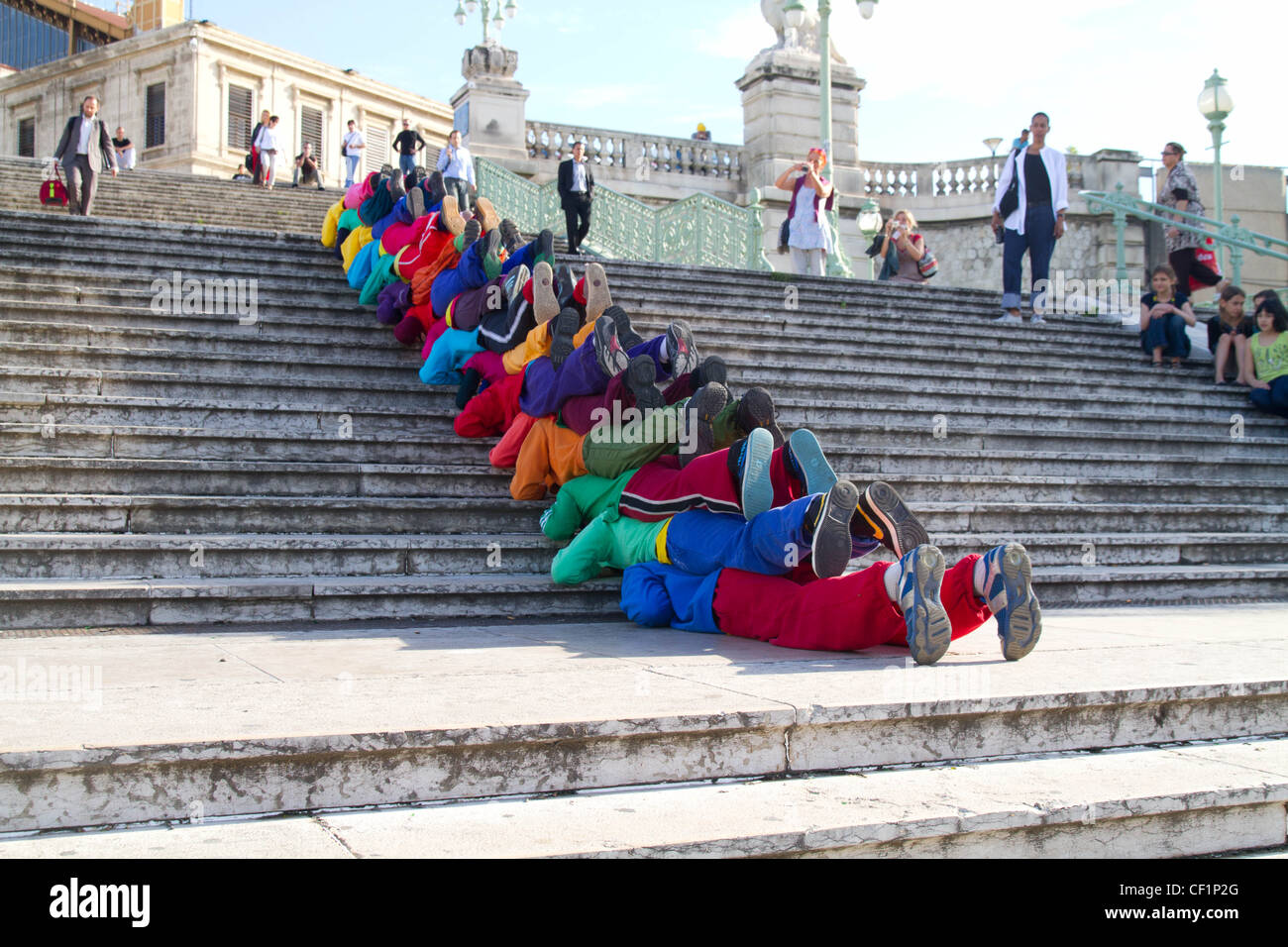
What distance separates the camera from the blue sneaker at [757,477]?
15.8ft

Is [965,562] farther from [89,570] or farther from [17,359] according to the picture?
[17,359]

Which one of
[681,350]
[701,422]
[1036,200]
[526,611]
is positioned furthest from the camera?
[1036,200]

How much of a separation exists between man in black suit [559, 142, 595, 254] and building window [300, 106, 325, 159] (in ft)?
96.7

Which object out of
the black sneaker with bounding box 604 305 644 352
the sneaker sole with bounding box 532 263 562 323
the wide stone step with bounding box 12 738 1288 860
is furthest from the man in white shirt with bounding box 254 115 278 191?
the wide stone step with bounding box 12 738 1288 860

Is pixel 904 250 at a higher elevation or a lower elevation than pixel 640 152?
lower

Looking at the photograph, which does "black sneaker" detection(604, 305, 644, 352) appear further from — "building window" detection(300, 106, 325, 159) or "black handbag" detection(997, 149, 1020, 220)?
"building window" detection(300, 106, 325, 159)

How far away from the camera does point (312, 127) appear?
41469 millimetres

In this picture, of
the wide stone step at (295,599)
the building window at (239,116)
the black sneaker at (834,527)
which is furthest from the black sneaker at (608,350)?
the building window at (239,116)

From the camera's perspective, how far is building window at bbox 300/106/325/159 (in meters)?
41.0

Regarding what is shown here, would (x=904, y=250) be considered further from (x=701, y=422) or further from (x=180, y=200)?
(x=180, y=200)

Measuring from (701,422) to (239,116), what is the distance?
1504 inches

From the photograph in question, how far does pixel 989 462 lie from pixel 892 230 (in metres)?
6.83

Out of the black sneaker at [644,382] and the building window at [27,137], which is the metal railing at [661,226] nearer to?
the black sneaker at [644,382]

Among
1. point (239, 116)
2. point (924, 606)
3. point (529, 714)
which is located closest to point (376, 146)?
point (239, 116)
